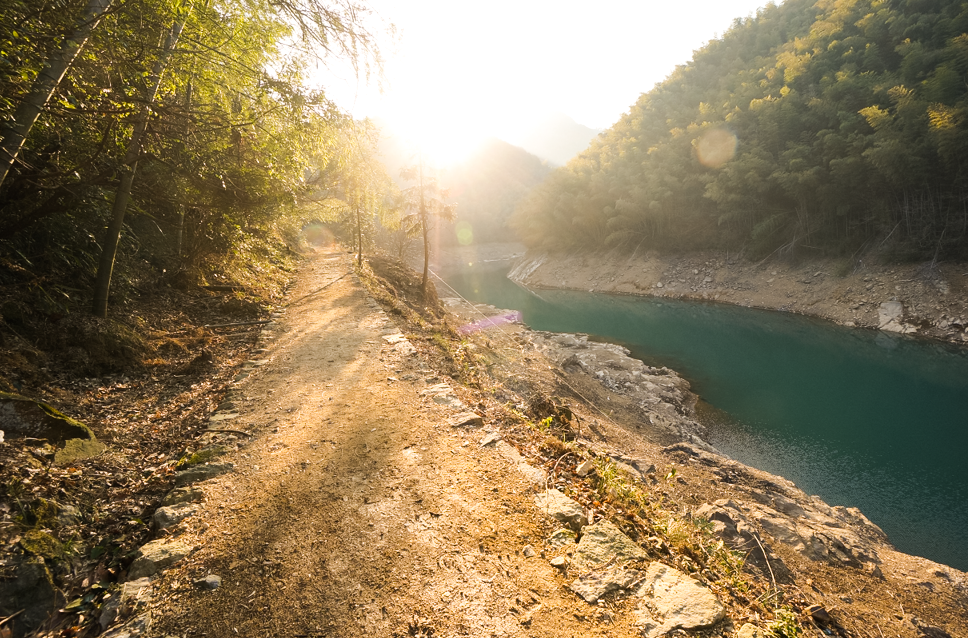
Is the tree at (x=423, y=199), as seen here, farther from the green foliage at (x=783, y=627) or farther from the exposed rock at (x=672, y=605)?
the green foliage at (x=783, y=627)

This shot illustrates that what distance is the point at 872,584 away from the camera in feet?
20.2

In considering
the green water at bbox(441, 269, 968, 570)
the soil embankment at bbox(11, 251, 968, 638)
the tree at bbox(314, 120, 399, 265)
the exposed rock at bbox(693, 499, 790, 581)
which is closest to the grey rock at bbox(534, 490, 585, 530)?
the soil embankment at bbox(11, 251, 968, 638)

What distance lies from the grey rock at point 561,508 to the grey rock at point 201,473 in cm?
319

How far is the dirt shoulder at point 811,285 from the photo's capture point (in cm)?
2261

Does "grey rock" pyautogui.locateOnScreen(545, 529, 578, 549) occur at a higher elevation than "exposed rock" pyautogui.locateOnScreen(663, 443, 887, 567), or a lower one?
higher

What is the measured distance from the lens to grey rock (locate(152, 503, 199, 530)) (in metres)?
3.09

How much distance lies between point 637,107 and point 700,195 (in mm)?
25235

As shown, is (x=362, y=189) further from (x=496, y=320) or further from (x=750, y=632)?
(x=750, y=632)

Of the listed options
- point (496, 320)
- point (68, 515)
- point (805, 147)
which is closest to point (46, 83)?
point (68, 515)

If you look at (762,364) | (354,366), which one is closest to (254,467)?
(354,366)

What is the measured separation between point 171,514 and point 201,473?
2.11 ft

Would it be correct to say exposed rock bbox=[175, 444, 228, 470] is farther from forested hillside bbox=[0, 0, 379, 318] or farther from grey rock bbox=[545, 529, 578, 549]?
grey rock bbox=[545, 529, 578, 549]

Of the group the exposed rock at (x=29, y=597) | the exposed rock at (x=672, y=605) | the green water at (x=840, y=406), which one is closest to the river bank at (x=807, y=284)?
the green water at (x=840, y=406)

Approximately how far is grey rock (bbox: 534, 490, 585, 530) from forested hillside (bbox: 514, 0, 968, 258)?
3445 cm
